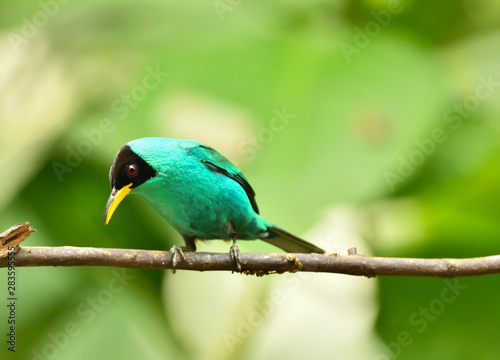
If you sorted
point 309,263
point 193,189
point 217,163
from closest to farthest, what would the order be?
1. point 309,263
2. point 193,189
3. point 217,163

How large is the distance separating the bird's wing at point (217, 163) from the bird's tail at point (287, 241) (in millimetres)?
391

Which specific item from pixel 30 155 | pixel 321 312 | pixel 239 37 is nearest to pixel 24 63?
pixel 30 155

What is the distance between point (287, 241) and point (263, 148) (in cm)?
69

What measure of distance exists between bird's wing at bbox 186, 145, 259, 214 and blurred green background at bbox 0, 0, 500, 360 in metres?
0.09

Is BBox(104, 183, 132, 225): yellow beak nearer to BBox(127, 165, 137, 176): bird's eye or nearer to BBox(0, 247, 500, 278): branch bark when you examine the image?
BBox(127, 165, 137, 176): bird's eye

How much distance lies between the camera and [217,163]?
3756 mm

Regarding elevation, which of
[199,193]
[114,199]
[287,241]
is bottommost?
[287,241]

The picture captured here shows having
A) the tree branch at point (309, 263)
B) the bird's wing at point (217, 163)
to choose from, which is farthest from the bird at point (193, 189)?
the tree branch at point (309, 263)

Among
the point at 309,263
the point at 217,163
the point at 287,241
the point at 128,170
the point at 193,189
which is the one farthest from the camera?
the point at 287,241

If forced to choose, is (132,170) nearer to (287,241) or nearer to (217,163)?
(217,163)

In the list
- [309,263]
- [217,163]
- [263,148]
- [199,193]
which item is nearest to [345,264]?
[309,263]

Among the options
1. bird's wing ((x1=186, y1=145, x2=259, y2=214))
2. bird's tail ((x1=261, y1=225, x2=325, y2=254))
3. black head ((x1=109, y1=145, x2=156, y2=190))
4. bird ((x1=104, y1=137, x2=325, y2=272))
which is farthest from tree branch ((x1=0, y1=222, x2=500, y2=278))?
bird's tail ((x1=261, y1=225, x2=325, y2=254))

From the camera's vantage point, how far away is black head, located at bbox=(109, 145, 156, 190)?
10.2 ft

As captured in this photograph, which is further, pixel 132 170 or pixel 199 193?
pixel 199 193
